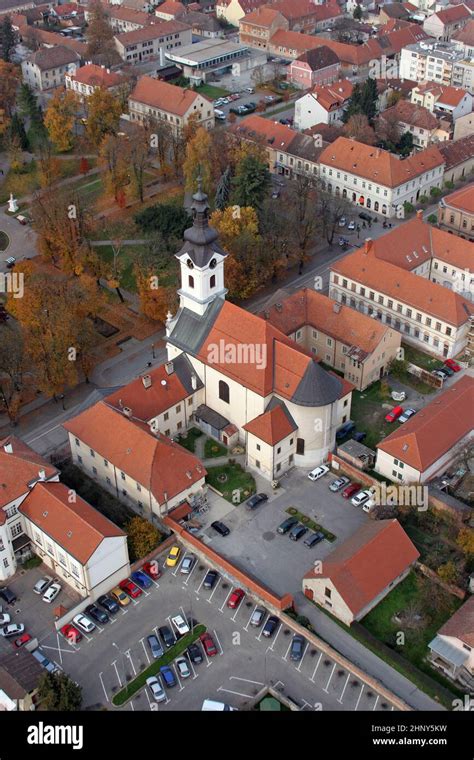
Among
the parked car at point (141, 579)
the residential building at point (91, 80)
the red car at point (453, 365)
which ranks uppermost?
the residential building at point (91, 80)

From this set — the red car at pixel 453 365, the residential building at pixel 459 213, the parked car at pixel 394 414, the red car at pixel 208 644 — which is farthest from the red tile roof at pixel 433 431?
the residential building at pixel 459 213

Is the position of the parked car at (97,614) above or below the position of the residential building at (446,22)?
below

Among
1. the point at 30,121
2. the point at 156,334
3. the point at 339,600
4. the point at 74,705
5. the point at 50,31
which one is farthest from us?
the point at 50,31

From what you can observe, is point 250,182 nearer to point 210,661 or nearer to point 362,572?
point 362,572

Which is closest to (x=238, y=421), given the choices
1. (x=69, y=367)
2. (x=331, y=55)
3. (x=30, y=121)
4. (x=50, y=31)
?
(x=69, y=367)

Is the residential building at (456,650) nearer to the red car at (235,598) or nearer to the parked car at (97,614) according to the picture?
the red car at (235,598)

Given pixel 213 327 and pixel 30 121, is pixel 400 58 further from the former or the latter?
pixel 213 327

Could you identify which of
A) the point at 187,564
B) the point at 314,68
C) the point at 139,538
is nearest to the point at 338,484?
the point at 187,564
